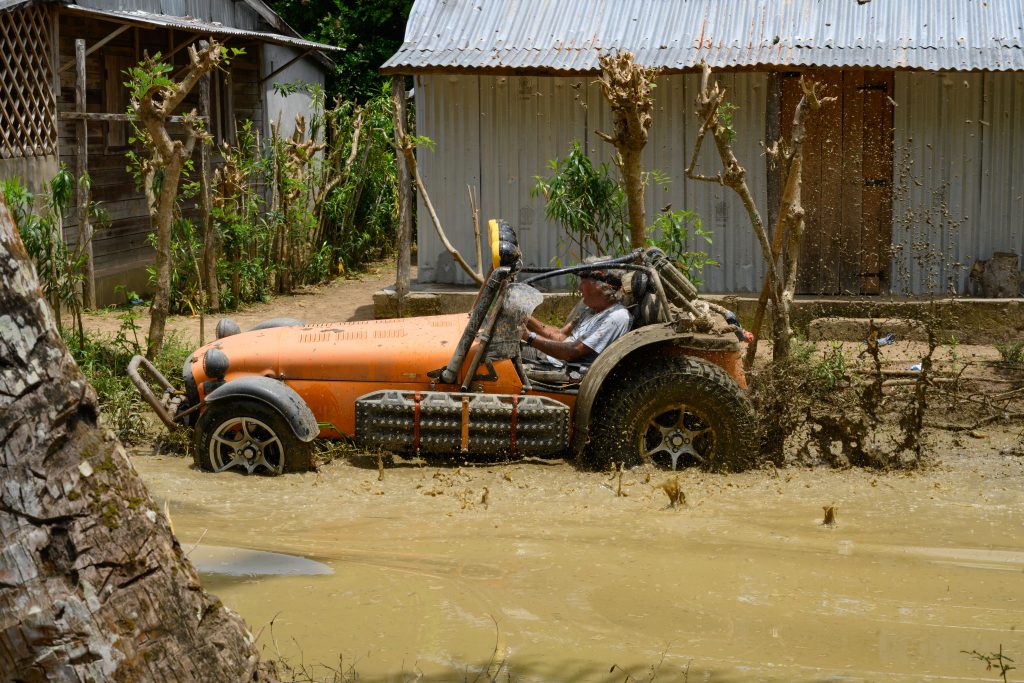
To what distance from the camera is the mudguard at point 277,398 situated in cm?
736

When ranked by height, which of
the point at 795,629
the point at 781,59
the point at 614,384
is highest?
the point at 781,59

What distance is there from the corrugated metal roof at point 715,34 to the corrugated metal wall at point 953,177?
0.47m

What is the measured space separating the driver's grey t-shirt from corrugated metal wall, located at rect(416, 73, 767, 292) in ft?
15.8

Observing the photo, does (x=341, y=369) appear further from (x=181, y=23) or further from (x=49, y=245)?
(x=181, y=23)

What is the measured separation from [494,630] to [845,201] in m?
8.34

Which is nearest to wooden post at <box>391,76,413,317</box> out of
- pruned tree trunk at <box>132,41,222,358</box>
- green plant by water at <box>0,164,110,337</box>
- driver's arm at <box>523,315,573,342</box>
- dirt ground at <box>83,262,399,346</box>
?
dirt ground at <box>83,262,399,346</box>

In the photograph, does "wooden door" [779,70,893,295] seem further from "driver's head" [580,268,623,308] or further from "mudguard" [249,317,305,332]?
"mudguard" [249,317,305,332]

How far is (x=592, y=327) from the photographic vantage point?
7727 mm

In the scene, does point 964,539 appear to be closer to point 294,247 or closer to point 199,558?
point 199,558

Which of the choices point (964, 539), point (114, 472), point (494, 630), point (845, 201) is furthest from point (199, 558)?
point (845, 201)

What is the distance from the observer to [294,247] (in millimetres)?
15242

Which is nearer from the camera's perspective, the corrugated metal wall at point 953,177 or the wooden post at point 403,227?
the corrugated metal wall at point 953,177

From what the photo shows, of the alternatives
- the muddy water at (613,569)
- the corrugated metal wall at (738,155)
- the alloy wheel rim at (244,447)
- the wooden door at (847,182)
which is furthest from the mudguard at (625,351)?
the wooden door at (847,182)

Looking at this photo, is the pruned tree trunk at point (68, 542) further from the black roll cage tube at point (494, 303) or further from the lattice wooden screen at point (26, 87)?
the lattice wooden screen at point (26, 87)
